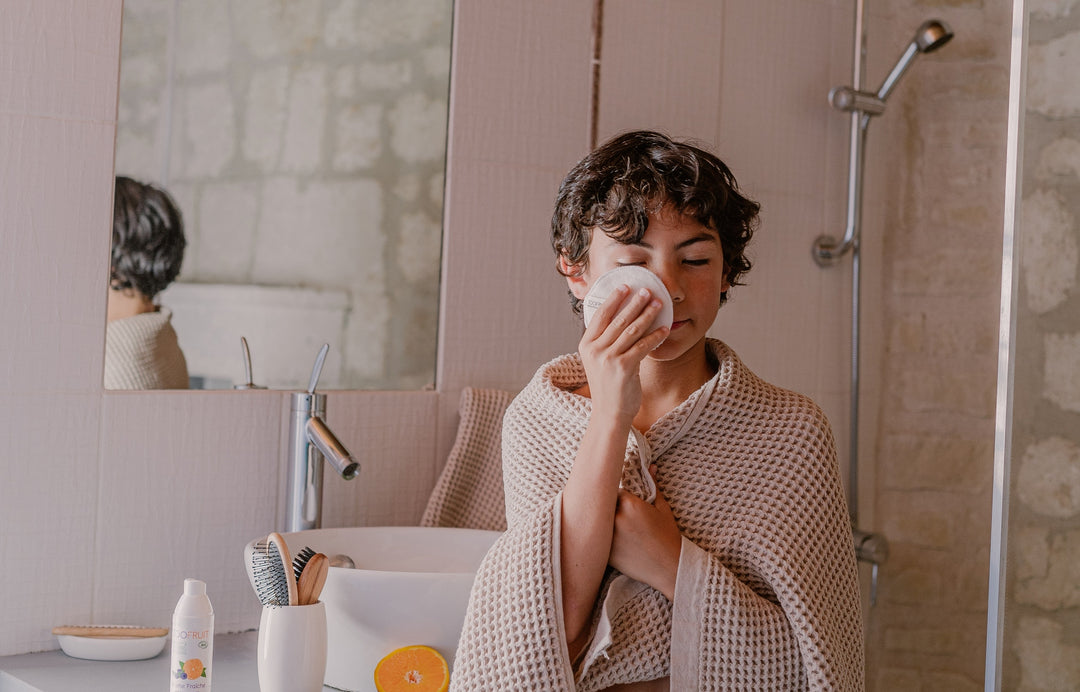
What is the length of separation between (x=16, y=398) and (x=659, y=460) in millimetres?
759

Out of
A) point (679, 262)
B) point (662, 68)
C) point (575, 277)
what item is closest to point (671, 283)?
point (679, 262)

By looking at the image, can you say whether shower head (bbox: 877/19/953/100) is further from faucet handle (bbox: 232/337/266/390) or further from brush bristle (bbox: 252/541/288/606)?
brush bristle (bbox: 252/541/288/606)

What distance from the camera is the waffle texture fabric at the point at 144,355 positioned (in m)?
1.33

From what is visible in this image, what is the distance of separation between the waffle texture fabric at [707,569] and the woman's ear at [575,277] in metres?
0.11

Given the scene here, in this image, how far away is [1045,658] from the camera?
139 cm

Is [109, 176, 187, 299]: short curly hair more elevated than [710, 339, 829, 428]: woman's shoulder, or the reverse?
[109, 176, 187, 299]: short curly hair

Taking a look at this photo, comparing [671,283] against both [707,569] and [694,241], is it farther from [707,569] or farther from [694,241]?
[707,569]

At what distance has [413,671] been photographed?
120cm

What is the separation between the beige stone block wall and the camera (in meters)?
2.02

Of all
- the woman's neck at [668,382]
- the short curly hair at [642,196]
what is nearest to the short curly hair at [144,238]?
the short curly hair at [642,196]

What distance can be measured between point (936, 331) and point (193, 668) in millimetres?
1517

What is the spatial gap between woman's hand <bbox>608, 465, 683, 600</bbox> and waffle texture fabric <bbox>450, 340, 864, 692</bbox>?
2 cm

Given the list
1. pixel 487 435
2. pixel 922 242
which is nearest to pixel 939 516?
pixel 922 242

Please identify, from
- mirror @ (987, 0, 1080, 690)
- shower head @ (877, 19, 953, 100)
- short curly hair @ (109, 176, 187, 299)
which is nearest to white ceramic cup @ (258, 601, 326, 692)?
short curly hair @ (109, 176, 187, 299)
